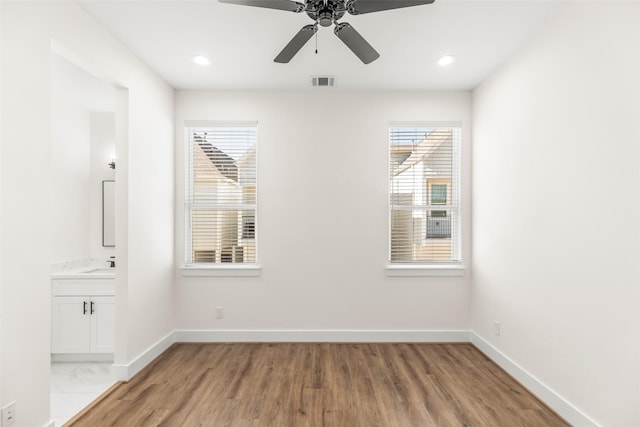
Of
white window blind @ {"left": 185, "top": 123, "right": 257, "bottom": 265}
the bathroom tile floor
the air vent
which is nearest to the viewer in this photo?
the bathroom tile floor

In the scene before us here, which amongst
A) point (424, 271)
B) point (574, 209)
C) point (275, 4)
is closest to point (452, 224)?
point (424, 271)

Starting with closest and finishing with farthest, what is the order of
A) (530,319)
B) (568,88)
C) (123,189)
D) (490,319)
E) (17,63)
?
(17,63)
(568,88)
(530,319)
(123,189)
(490,319)

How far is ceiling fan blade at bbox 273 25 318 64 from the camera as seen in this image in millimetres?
2010

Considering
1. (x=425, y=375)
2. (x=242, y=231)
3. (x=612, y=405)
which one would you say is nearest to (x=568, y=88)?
(x=612, y=405)

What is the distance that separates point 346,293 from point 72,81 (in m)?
3.55

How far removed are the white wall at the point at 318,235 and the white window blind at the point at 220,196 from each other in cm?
15

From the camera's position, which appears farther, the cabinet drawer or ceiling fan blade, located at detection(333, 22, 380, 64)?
the cabinet drawer

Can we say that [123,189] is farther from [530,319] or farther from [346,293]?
[530,319]

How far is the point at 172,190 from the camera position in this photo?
3750 millimetres

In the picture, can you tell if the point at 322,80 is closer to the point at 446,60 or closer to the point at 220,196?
the point at 446,60

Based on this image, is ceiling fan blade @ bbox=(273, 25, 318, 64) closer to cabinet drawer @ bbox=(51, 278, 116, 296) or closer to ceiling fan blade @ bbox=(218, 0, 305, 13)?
ceiling fan blade @ bbox=(218, 0, 305, 13)

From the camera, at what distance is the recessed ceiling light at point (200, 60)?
9.83 ft

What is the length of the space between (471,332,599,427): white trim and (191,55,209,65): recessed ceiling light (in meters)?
3.80

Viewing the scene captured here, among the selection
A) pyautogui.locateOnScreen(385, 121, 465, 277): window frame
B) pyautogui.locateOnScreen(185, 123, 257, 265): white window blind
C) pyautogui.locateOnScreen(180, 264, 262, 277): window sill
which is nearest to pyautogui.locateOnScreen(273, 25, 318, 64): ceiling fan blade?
pyautogui.locateOnScreen(185, 123, 257, 265): white window blind
